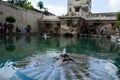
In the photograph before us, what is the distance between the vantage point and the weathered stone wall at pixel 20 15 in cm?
2744

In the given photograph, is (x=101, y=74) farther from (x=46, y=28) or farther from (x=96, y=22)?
(x=46, y=28)

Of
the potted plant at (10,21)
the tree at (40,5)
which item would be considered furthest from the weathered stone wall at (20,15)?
the tree at (40,5)

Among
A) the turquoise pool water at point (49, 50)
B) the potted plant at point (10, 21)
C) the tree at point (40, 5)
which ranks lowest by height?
the turquoise pool water at point (49, 50)

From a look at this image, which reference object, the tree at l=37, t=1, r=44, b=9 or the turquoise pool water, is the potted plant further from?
the tree at l=37, t=1, r=44, b=9

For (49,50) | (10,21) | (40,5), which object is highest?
(40,5)

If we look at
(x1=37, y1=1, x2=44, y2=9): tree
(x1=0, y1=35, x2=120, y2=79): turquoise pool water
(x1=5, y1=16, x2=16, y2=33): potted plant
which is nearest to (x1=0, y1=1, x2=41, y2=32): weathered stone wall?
(x1=5, y1=16, x2=16, y2=33): potted plant

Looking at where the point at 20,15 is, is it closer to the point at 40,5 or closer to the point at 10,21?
the point at 10,21

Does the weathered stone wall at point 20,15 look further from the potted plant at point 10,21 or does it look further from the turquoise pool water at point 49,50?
the turquoise pool water at point 49,50

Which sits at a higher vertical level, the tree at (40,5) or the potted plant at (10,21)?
the tree at (40,5)

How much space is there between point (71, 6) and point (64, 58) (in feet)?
107

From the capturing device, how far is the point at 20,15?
31688 millimetres

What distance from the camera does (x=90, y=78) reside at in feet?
18.3

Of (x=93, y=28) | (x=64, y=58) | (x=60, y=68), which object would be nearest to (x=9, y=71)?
(x=60, y=68)

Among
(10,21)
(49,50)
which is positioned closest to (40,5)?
(10,21)
